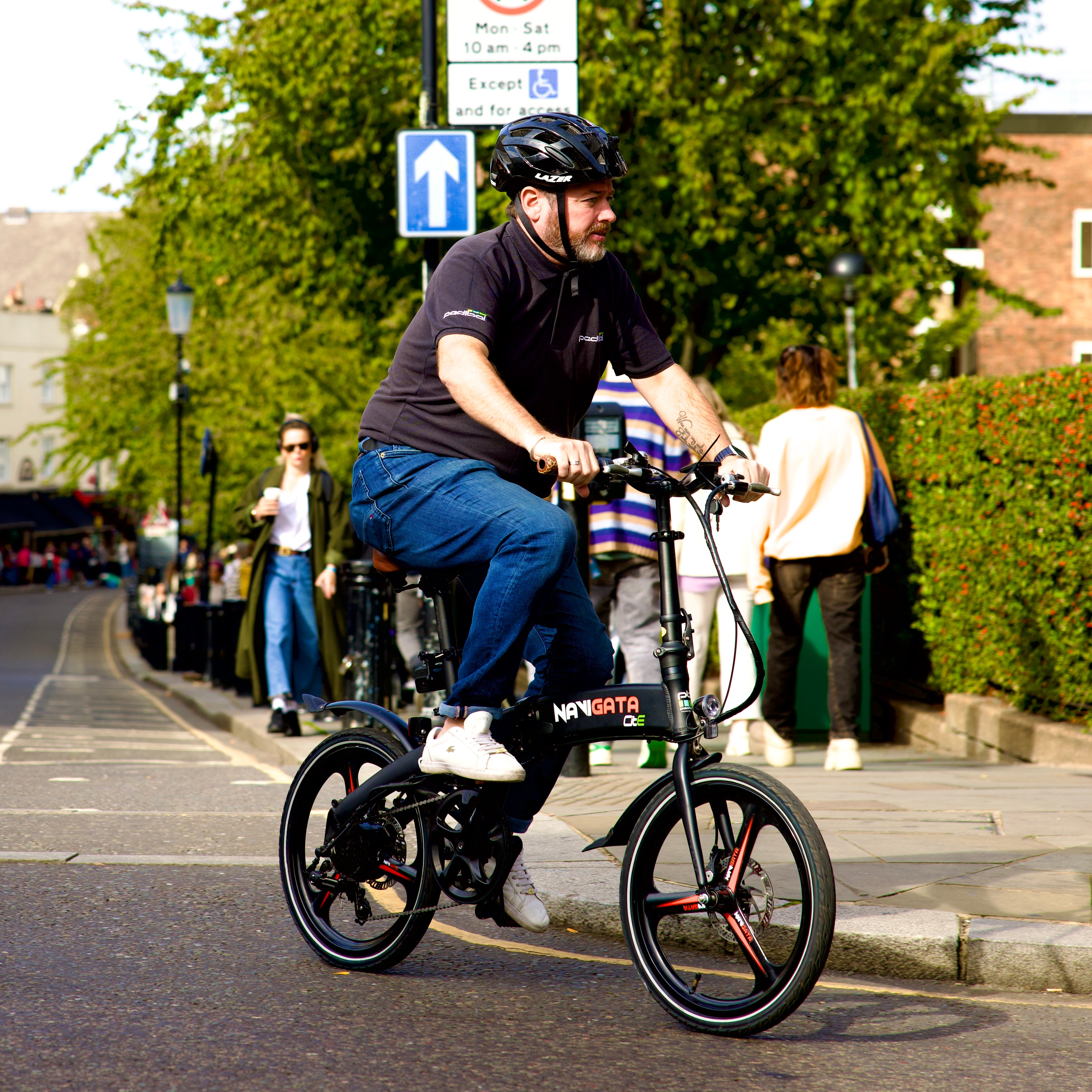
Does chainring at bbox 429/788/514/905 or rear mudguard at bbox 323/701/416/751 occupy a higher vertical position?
rear mudguard at bbox 323/701/416/751

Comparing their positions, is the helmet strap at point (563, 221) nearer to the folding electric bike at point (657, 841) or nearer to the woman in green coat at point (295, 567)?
the folding electric bike at point (657, 841)

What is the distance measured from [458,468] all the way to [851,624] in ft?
14.2

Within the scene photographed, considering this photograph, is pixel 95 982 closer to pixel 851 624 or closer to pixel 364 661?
pixel 851 624

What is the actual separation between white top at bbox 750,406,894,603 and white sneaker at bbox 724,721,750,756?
2.93ft

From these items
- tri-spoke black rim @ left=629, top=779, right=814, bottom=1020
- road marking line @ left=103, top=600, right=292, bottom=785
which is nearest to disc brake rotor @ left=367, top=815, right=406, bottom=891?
tri-spoke black rim @ left=629, top=779, right=814, bottom=1020

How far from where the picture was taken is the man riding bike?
12.2 feet

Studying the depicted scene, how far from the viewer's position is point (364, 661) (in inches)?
382

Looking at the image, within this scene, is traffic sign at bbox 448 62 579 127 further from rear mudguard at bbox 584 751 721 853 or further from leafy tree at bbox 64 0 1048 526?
leafy tree at bbox 64 0 1048 526

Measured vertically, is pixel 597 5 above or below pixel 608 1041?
above

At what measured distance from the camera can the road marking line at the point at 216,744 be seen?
28.7 feet

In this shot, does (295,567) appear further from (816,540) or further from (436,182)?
(816,540)

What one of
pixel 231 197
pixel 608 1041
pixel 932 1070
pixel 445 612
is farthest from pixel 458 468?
pixel 231 197

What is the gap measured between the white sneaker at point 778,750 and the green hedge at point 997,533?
1.13m

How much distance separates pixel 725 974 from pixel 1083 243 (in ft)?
99.8
